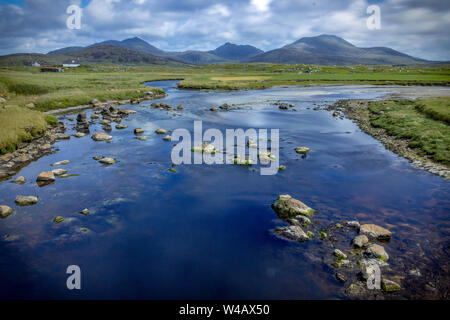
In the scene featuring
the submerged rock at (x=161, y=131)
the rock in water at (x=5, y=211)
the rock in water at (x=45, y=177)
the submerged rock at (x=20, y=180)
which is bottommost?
the rock in water at (x=5, y=211)

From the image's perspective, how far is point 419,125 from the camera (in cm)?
3669

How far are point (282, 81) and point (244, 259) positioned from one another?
376 feet

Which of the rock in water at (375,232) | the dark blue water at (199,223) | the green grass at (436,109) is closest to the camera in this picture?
the dark blue water at (199,223)

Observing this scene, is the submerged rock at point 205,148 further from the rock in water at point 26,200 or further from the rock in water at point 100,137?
the rock in water at point 26,200

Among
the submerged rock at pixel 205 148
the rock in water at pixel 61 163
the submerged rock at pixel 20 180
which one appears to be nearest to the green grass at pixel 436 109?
the submerged rock at pixel 205 148

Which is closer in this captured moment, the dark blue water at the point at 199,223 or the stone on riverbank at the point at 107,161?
the dark blue water at the point at 199,223

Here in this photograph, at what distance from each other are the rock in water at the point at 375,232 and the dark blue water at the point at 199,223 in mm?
470

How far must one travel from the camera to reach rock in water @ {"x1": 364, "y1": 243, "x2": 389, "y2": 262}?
1348 cm

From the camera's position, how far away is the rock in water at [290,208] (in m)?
17.5

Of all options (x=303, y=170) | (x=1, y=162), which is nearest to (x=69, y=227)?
(x=1, y=162)

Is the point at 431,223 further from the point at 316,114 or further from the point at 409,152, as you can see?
the point at 316,114

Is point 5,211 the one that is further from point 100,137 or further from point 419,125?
point 419,125

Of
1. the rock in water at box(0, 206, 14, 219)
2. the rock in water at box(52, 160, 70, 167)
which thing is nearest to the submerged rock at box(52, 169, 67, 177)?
the rock in water at box(52, 160, 70, 167)

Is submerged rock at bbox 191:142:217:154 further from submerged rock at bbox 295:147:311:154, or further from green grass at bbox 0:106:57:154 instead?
green grass at bbox 0:106:57:154
